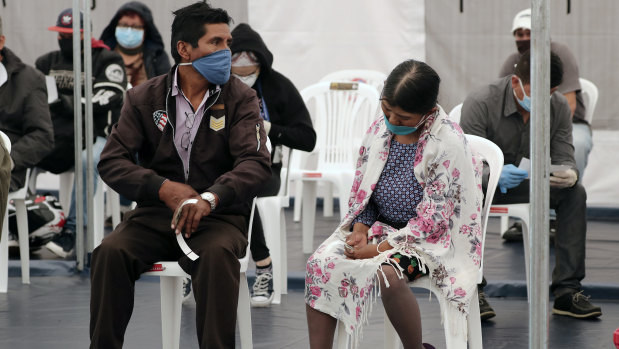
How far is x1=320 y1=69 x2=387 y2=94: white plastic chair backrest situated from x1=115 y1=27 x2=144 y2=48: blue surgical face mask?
149 centimetres

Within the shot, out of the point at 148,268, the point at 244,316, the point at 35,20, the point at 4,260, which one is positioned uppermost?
the point at 35,20

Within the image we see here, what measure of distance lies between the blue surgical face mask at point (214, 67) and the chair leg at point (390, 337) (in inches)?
41.2

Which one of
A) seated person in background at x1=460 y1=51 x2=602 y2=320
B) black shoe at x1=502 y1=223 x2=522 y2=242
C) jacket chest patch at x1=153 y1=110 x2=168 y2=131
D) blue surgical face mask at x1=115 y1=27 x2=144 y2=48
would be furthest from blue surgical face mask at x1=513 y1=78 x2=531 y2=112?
blue surgical face mask at x1=115 y1=27 x2=144 y2=48

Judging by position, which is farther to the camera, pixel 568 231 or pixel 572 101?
pixel 572 101

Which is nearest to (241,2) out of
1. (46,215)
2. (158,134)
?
(46,215)

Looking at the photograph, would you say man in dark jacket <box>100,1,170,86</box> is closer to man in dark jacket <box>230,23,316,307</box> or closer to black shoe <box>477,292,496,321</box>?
man in dark jacket <box>230,23,316,307</box>

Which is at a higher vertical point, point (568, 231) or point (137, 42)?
point (137, 42)

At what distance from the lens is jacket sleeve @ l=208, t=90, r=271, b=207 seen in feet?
10.7

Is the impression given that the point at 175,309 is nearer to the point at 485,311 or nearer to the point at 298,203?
the point at 485,311

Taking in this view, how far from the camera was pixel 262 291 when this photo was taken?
4.54m

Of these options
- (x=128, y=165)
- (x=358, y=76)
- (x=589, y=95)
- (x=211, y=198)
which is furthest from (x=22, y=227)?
(x=589, y=95)

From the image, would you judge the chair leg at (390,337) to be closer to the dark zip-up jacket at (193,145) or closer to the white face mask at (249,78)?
the dark zip-up jacket at (193,145)

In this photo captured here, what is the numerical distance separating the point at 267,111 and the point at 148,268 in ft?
5.04

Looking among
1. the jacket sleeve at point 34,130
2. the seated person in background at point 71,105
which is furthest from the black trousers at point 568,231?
the seated person in background at point 71,105
